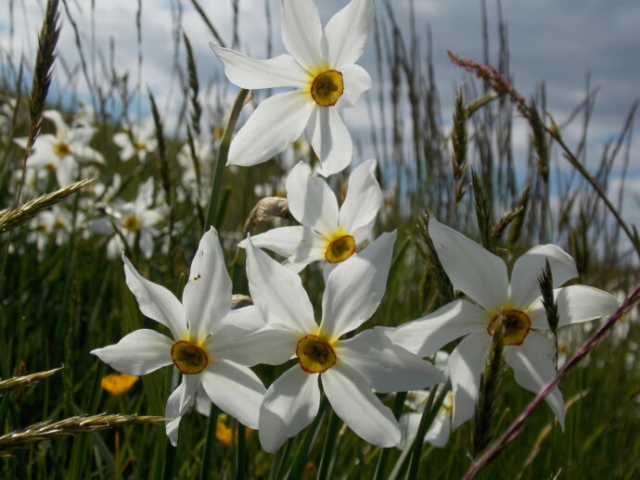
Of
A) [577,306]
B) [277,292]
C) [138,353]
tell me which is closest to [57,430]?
[138,353]

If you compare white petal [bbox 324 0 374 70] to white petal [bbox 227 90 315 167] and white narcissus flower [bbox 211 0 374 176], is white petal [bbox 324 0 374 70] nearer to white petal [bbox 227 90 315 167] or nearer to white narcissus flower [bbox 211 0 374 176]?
white narcissus flower [bbox 211 0 374 176]

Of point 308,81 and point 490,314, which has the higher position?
point 308,81

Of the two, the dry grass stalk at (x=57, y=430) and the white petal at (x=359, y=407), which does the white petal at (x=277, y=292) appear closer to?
the white petal at (x=359, y=407)

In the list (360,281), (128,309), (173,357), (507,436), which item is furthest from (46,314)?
(507,436)

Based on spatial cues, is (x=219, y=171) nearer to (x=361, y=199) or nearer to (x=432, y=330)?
(x=361, y=199)

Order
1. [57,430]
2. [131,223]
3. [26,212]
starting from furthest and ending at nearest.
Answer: [131,223] < [26,212] < [57,430]

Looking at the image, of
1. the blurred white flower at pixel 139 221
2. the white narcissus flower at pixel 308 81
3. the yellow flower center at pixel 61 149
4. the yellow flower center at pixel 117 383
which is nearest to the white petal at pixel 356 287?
the white narcissus flower at pixel 308 81
